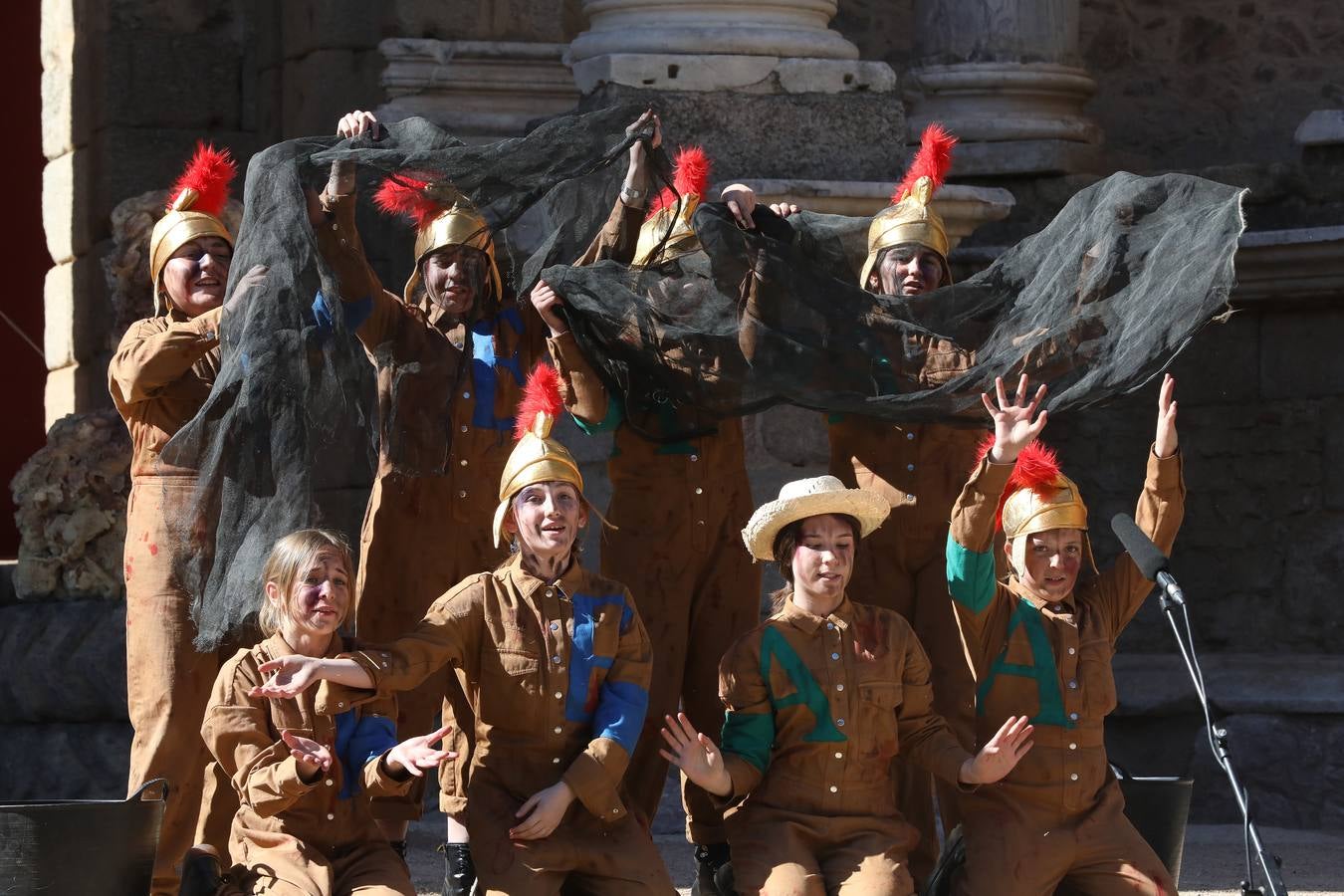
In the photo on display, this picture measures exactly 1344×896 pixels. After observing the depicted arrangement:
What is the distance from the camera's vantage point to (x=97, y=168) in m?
8.52

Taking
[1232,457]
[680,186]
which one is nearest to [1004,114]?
[1232,457]

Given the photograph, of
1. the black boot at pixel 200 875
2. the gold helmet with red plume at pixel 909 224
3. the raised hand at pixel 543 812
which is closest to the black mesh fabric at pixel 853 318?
the gold helmet with red plume at pixel 909 224

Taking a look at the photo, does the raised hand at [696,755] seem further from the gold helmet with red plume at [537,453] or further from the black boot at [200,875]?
the black boot at [200,875]

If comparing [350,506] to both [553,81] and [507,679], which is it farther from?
[507,679]

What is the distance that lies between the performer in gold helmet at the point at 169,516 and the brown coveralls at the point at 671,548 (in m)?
0.81

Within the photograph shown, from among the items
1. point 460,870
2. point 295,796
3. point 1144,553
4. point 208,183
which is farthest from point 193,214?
point 1144,553

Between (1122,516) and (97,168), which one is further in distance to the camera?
(97,168)

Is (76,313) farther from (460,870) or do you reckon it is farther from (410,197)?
(460,870)

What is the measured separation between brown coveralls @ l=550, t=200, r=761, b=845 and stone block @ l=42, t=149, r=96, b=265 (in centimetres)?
384

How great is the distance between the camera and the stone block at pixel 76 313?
8508mm

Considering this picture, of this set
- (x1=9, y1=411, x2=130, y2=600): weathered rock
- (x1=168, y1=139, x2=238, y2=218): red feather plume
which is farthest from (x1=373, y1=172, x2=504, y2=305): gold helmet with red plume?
(x1=9, y1=411, x2=130, y2=600): weathered rock

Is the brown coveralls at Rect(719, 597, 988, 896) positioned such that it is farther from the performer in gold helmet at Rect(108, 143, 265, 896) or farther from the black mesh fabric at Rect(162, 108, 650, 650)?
the performer in gold helmet at Rect(108, 143, 265, 896)

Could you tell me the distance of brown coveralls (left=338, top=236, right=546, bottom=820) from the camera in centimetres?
524

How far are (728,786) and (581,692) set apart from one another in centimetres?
36
